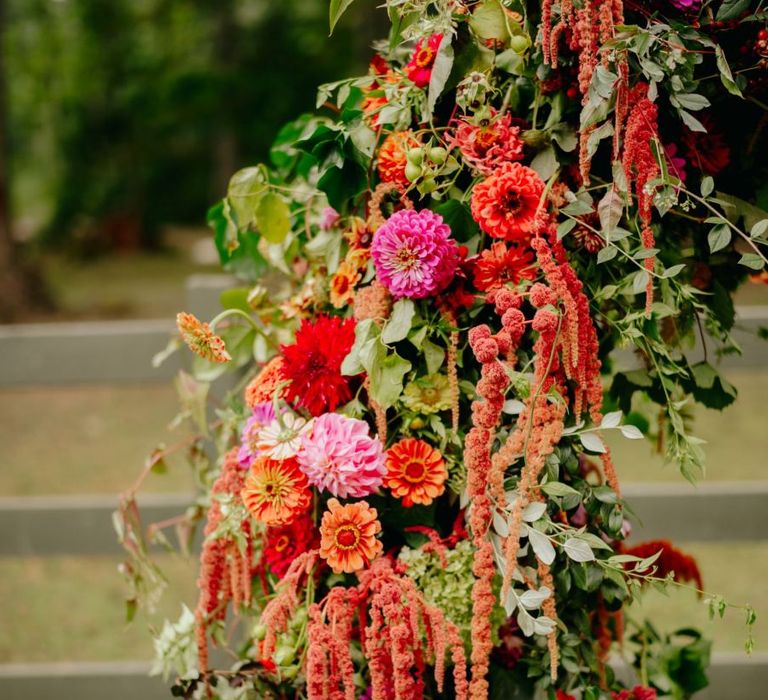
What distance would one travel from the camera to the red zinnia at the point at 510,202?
0.89 metres

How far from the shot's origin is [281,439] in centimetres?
94

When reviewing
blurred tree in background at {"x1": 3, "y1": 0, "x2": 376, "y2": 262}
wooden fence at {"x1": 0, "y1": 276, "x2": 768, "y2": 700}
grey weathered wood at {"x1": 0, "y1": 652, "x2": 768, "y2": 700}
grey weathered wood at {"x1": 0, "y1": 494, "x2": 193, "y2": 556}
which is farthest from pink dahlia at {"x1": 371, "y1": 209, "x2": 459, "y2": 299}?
blurred tree in background at {"x1": 3, "y1": 0, "x2": 376, "y2": 262}

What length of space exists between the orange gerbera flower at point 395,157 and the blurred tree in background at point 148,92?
32.9 feet

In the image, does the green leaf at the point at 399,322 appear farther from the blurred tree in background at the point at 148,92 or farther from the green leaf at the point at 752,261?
the blurred tree in background at the point at 148,92

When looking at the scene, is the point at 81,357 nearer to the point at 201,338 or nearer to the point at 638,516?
the point at 201,338

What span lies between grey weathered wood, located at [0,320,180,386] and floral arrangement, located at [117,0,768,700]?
81cm

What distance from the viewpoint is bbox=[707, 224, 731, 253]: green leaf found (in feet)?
2.89

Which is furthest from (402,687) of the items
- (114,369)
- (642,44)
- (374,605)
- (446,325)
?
(114,369)

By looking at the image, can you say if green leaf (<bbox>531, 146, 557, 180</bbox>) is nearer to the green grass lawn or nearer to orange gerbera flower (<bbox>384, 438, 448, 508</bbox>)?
orange gerbera flower (<bbox>384, 438, 448, 508</bbox>)

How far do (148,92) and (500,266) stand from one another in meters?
12.3

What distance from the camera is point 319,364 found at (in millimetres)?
966

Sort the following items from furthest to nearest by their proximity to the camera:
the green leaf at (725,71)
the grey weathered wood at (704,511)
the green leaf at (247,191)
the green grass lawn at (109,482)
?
1. the green grass lawn at (109,482)
2. the grey weathered wood at (704,511)
3. the green leaf at (247,191)
4. the green leaf at (725,71)

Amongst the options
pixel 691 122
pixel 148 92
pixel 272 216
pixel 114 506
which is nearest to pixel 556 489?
pixel 691 122

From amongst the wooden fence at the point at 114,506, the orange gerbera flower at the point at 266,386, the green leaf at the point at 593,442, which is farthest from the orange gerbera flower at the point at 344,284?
the wooden fence at the point at 114,506
